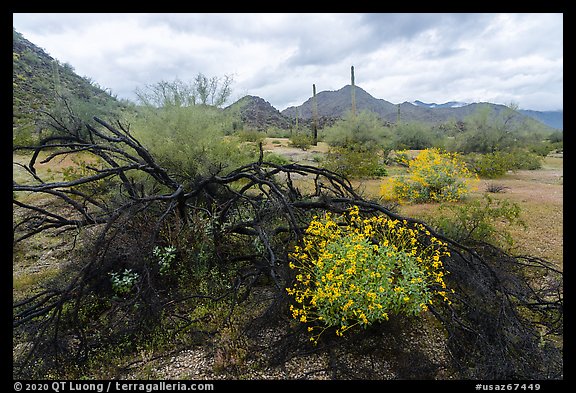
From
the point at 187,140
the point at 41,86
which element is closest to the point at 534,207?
the point at 187,140

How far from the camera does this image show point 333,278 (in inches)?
122

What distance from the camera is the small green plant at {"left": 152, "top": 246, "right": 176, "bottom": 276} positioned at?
175 inches

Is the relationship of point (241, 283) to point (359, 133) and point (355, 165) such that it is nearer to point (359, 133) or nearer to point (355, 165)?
point (355, 165)

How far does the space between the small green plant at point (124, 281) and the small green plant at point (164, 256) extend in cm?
30

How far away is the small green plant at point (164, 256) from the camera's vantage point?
14.6 feet

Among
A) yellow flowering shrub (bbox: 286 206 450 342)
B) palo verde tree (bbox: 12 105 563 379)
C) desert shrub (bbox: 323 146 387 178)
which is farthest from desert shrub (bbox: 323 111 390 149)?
yellow flowering shrub (bbox: 286 206 450 342)

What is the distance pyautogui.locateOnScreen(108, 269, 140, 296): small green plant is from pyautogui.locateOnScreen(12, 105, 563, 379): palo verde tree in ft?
0.04

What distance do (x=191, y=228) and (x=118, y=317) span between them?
1.25m

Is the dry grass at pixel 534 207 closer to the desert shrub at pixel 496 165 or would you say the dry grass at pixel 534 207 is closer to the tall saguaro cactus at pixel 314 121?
the desert shrub at pixel 496 165

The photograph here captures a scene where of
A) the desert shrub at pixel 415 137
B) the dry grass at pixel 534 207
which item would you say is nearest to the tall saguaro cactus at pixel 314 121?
the desert shrub at pixel 415 137

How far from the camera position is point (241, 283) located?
4012 mm

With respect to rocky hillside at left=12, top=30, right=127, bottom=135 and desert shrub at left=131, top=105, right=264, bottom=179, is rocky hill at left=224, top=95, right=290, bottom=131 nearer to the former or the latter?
rocky hillside at left=12, top=30, right=127, bottom=135
